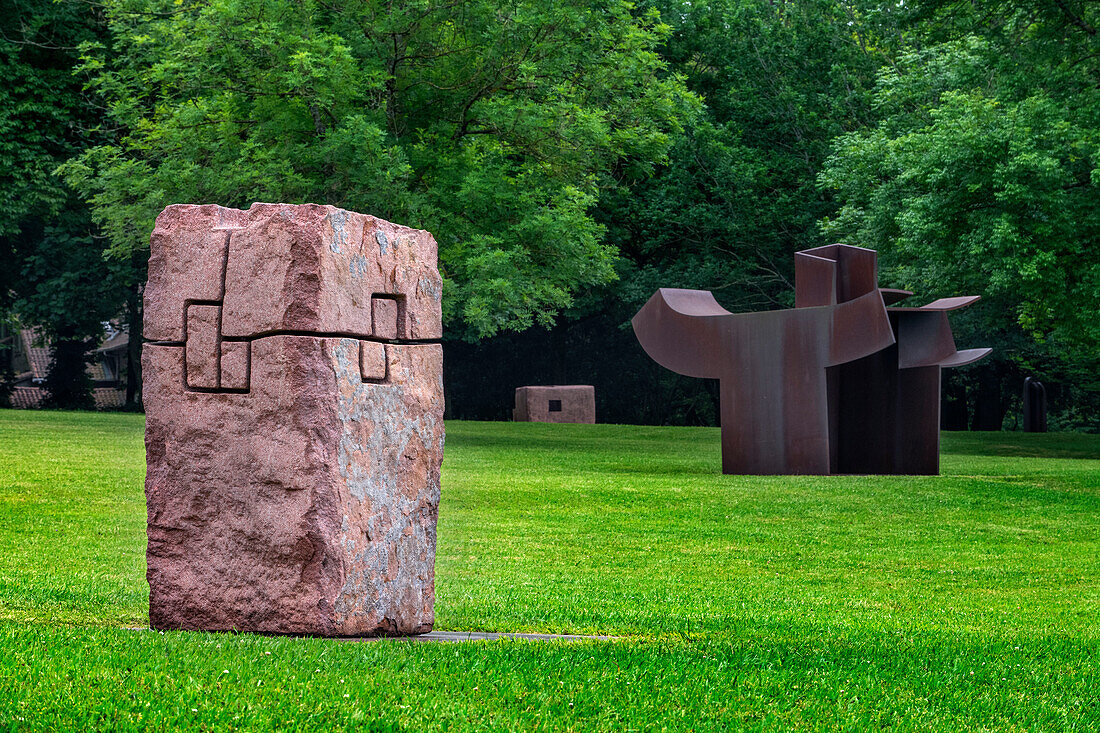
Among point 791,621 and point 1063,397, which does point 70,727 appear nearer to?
point 791,621

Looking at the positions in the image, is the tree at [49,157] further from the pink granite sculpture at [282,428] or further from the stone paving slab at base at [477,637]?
the stone paving slab at base at [477,637]

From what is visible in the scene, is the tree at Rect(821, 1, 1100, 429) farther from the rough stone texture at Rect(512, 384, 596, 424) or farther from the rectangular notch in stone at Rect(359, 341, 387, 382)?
the rectangular notch in stone at Rect(359, 341, 387, 382)

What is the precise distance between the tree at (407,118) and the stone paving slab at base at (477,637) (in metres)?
13.6

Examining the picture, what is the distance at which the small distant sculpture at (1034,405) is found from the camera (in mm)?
34969

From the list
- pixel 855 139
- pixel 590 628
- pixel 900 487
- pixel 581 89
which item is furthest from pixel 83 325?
pixel 590 628

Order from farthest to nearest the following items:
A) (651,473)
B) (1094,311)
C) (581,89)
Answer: (581,89), (1094,311), (651,473)

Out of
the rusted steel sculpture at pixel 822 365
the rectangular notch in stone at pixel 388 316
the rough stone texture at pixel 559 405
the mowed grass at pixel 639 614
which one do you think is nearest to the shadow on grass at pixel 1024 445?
the rusted steel sculpture at pixel 822 365

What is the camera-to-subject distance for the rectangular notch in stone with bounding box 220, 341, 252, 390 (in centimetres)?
594

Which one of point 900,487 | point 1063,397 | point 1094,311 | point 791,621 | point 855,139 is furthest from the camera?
point 1063,397

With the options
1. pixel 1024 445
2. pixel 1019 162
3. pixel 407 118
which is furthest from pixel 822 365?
pixel 1024 445

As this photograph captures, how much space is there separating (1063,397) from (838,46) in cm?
1537

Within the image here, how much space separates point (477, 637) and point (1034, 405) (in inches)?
1265

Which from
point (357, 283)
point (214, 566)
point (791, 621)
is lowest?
point (791, 621)

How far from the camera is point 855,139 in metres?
27.2
